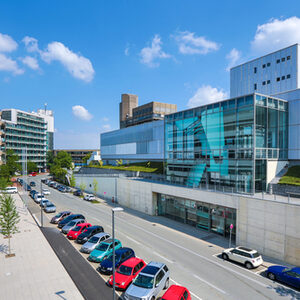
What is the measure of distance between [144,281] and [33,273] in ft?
27.6

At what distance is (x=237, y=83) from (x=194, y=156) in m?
28.3

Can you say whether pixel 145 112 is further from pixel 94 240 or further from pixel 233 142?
pixel 94 240

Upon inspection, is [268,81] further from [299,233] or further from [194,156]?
[299,233]

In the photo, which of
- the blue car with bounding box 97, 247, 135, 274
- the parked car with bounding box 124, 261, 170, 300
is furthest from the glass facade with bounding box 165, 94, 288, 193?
the parked car with bounding box 124, 261, 170, 300

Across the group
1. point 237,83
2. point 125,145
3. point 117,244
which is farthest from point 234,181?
point 125,145

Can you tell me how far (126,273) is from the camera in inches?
564

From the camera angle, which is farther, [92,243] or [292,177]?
[292,177]

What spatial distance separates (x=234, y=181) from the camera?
23.5 meters

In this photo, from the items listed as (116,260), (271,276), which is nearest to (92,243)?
(116,260)

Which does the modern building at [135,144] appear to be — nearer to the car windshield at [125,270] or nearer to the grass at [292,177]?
the grass at [292,177]

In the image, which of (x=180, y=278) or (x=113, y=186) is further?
(x=113, y=186)

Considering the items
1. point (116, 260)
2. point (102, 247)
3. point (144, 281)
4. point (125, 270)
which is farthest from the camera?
point (102, 247)

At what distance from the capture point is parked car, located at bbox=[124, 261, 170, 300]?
1192 centimetres

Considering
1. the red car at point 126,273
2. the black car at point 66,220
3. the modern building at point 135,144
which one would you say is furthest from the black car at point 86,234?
the modern building at point 135,144
